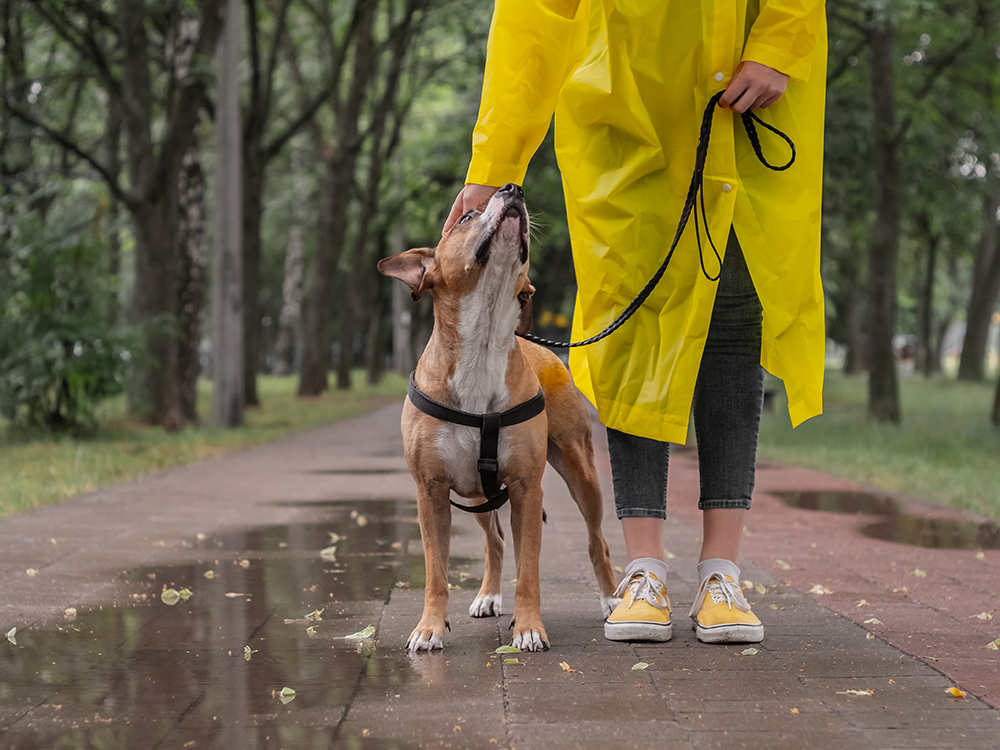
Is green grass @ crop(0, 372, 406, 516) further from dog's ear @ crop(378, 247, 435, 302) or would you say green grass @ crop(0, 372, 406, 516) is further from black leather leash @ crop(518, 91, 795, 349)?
black leather leash @ crop(518, 91, 795, 349)

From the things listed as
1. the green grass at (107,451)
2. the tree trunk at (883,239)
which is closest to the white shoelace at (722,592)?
the green grass at (107,451)

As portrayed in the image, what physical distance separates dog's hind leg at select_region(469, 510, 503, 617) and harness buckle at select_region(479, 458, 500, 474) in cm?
47

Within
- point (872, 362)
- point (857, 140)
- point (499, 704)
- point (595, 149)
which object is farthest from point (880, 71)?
point (499, 704)

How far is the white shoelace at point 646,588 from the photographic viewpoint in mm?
3438

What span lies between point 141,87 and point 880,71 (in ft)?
33.4

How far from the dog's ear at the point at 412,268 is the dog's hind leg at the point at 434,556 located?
0.67 meters

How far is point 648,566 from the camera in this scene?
3.58 m

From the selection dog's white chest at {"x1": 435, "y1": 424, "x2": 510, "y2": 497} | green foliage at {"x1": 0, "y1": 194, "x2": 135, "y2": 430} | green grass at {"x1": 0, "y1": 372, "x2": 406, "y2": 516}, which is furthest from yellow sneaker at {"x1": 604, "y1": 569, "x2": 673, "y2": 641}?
green foliage at {"x1": 0, "y1": 194, "x2": 135, "y2": 430}

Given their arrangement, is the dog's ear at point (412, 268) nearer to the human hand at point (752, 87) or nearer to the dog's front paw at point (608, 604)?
the human hand at point (752, 87)

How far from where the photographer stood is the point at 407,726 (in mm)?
2520

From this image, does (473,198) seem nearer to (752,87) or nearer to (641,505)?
(752,87)

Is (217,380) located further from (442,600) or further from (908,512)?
(442,600)

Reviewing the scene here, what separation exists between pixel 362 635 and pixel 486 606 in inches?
21.7

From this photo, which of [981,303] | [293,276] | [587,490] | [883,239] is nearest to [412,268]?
[587,490]
